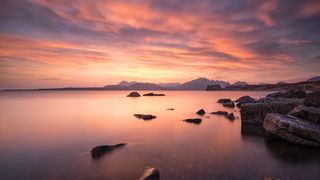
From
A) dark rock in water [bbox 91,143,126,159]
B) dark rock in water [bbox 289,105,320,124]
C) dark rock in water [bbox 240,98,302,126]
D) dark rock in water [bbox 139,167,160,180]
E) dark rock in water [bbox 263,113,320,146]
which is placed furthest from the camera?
dark rock in water [bbox 240,98,302,126]

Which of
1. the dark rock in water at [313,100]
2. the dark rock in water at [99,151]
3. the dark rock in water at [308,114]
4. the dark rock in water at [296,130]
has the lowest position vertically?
the dark rock in water at [99,151]

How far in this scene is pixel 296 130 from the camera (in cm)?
1177

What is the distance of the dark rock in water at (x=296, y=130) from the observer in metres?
11.4

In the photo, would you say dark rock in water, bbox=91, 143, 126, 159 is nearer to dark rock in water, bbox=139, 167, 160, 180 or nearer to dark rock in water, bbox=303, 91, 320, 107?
dark rock in water, bbox=139, 167, 160, 180

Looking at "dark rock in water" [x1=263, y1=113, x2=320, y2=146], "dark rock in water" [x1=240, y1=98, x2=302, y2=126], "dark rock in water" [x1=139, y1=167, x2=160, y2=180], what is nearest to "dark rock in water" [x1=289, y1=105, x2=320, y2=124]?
"dark rock in water" [x1=263, y1=113, x2=320, y2=146]

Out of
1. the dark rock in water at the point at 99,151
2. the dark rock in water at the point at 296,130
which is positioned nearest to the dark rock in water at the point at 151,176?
the dark rock in water at the point at 99,151

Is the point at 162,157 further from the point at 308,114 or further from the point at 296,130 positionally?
the point at 308,114

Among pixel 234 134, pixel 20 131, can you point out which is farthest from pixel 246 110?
pixel 20 131

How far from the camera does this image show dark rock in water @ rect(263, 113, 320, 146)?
11.4 meters

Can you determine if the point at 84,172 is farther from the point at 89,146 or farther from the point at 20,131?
the point at 20,131

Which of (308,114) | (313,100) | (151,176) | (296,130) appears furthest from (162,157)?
(313,100)

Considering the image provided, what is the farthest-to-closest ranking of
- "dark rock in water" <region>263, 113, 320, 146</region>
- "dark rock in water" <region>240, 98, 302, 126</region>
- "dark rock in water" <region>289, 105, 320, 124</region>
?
1. "dark rock in water" <region>240, 98, 302, 126</region>
2. "dark rock in water" <region>289, 105, 320, 124</region>
3. "dark rock in water" <region>263, 113, 320, 146</region>

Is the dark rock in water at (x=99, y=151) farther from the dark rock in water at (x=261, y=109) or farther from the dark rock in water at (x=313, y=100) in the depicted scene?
the dark rock in water at (x=313, y=100)

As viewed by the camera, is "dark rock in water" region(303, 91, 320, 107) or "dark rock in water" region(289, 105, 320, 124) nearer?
"dark rock in water" region(289, 105, 320, 124)
